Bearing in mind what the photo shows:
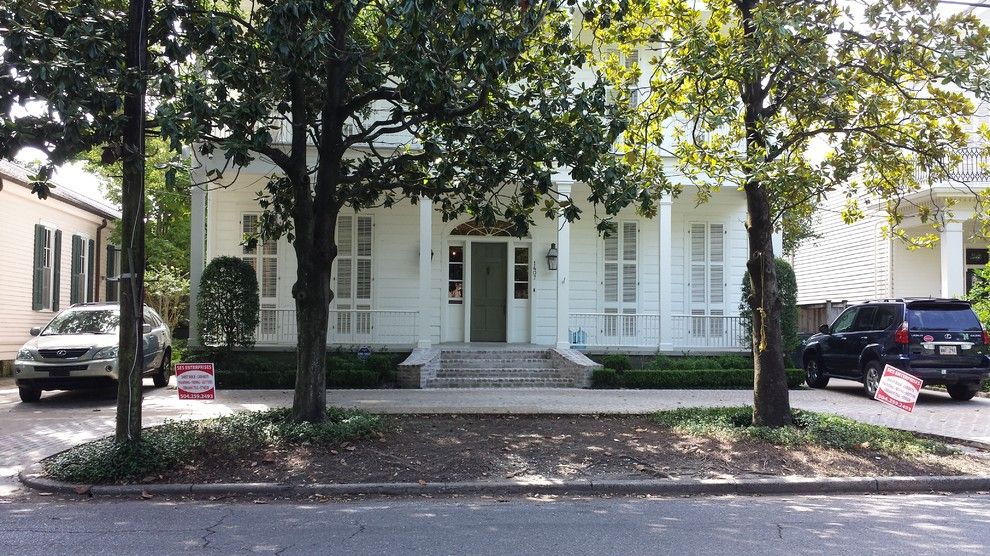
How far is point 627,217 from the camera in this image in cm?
1745

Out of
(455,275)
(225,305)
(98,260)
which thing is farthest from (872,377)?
(98,260)

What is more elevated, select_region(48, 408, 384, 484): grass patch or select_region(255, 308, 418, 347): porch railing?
select_region(255, 308, 418, 347): porch railing

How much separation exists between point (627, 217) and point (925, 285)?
10.5 meters

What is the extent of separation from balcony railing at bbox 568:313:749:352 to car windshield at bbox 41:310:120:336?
965 cm

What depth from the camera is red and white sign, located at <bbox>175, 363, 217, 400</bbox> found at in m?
8.00

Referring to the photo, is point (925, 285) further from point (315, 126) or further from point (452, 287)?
point (315, 126)

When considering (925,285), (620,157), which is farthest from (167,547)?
(925,285)

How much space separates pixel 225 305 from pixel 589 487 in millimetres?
9812

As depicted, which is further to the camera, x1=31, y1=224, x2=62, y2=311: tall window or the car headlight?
x1=31, y1=224, x2=62, y2=311: tall window

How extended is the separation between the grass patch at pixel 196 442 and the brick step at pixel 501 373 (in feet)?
15.8

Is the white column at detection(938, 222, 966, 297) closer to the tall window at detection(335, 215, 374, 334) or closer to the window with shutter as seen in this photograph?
the tall window at detection(335, 215, 374, 334)

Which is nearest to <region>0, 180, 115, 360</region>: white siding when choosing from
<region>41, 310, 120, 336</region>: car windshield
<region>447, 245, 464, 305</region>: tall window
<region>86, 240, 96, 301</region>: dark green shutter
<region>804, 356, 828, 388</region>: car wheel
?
<region>86, 240, 96, 301</region>: dark green shutter

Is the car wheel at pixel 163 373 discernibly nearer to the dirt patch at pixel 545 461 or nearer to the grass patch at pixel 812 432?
the dirt patch at pixel 545 461

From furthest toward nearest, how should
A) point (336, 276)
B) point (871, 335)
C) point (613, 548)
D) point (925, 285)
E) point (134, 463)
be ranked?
point (925, 285)
point (336, 276)
point (871, 335)
point (134, 463)
point (613, 548)
